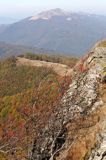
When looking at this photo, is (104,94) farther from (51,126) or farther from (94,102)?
(51,126)

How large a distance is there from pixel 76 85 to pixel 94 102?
3847 millimetres

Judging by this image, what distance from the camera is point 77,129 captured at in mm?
26688

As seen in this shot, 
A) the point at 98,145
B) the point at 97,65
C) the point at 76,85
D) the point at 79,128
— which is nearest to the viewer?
the point at 98,145

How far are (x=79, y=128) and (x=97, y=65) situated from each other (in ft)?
41.1

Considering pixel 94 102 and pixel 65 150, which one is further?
pixel 94 102

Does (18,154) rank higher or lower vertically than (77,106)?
lower

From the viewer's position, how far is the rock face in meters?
23.9

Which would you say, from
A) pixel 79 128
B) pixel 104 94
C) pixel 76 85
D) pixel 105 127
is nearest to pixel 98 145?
pixel 105 127

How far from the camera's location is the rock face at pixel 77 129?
78.3 ft

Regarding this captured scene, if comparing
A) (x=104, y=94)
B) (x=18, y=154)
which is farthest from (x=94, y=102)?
(x=18, y=154)

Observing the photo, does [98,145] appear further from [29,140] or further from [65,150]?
[29,140]

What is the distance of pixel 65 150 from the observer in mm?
25203

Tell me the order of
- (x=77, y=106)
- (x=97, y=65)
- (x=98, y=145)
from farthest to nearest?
(x=97, y=65)
(x=77, y=106)
(x=98, y=145)

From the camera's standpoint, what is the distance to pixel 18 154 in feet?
88.3
